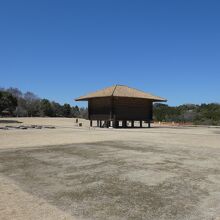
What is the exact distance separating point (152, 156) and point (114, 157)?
45.7 inches

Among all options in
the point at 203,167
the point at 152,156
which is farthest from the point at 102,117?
the point at 203,167

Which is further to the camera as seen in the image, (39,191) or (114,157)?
(114,157)

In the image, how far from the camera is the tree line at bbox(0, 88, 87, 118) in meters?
66.7

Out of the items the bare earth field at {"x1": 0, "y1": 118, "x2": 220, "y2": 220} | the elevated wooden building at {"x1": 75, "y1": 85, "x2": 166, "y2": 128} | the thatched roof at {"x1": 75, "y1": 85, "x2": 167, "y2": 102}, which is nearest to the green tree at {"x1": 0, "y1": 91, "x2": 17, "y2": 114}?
the thatched roof at {"x1": 75, "y1": 85, "x2": 167, "y2": 102}

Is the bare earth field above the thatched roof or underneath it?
underneath

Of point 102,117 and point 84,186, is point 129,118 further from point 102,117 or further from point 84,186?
point 84,186

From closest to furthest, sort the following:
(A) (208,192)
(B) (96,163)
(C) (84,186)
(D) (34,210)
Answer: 1. (D) (34,210)
2. (A) (208,192)
3. (C) (84,186)
4. (B) (96,163)

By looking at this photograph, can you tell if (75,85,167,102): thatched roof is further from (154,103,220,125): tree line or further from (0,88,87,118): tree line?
(0,88,87,118): tree line

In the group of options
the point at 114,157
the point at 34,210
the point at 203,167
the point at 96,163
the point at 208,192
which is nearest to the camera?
the point at 34,210

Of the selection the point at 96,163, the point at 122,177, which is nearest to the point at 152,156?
the point at 96,163

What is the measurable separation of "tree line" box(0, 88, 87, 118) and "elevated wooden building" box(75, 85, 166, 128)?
30173 mm

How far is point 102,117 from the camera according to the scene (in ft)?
119

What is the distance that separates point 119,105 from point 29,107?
49.4 m

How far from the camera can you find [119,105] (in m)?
34.9
